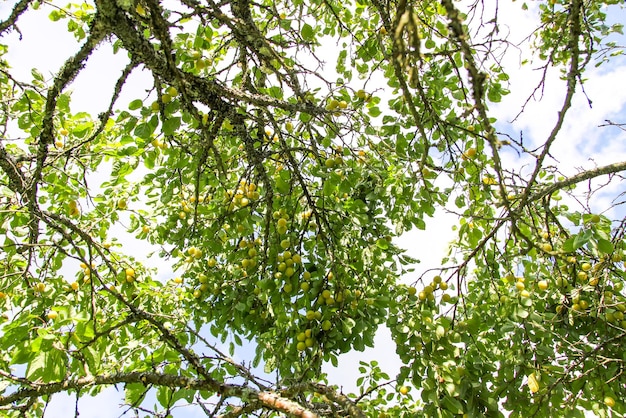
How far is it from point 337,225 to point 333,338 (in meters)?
0.77

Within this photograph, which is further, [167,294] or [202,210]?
[167,294]

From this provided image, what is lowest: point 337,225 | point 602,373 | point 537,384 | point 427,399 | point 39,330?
point 39,330

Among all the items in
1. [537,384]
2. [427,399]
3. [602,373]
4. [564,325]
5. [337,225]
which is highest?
[337,225]

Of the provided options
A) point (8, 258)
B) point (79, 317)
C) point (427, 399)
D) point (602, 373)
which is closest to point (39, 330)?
point (79, 317)

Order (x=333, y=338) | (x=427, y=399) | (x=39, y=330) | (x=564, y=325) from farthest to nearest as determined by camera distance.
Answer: (x=564, y=325) → (x=333, y=338) → (x=427, y=399) → (x=39, y=330)

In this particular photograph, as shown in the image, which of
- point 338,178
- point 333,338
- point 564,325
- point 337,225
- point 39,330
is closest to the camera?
point 39,330

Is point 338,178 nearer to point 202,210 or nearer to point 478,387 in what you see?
point 202,210

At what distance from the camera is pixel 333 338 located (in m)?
2.57

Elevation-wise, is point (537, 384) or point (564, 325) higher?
point (564, 325)

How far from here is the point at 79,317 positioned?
1.63 metres

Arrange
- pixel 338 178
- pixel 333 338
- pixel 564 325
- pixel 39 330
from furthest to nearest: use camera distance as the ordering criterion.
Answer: pixel 564 325 → pixel 333 338 → pixel 338 178 → pixel 39 330

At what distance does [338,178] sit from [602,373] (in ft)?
5.89

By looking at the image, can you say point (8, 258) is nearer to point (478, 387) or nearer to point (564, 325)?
point (478, 387)

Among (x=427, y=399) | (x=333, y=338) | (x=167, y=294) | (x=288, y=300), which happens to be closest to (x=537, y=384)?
(x=427, y=399)
